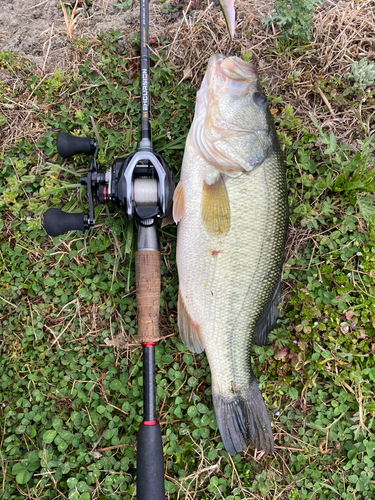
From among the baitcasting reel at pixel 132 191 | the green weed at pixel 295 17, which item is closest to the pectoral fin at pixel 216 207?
the baitcasting reel at pixel 132 191

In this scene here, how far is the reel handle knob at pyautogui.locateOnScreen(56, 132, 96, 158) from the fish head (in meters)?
0.72

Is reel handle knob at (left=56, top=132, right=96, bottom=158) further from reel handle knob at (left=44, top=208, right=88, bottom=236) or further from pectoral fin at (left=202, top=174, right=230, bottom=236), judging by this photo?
pectoral fin at (left=202, top=174, right=230, bottom=236)

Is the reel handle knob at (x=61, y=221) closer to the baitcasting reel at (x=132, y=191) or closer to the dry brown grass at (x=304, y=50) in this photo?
the baitcasting reel at (x=132, y=191)

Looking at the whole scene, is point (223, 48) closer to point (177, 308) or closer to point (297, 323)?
point (177, 308)

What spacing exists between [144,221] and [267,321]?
113 centimetres

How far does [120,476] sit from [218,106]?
2.60 meters

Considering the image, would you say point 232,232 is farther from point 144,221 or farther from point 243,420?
point 243,420

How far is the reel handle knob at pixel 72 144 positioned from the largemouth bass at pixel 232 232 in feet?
2.23

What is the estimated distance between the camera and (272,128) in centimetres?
226

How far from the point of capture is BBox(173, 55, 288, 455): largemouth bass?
213cm

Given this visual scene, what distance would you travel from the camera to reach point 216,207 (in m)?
2.12

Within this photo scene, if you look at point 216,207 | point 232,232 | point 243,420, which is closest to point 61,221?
point 216,207

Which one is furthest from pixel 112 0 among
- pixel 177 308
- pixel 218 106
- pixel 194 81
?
pixel 177 308

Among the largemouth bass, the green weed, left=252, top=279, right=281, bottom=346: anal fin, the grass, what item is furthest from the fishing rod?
the green weed
